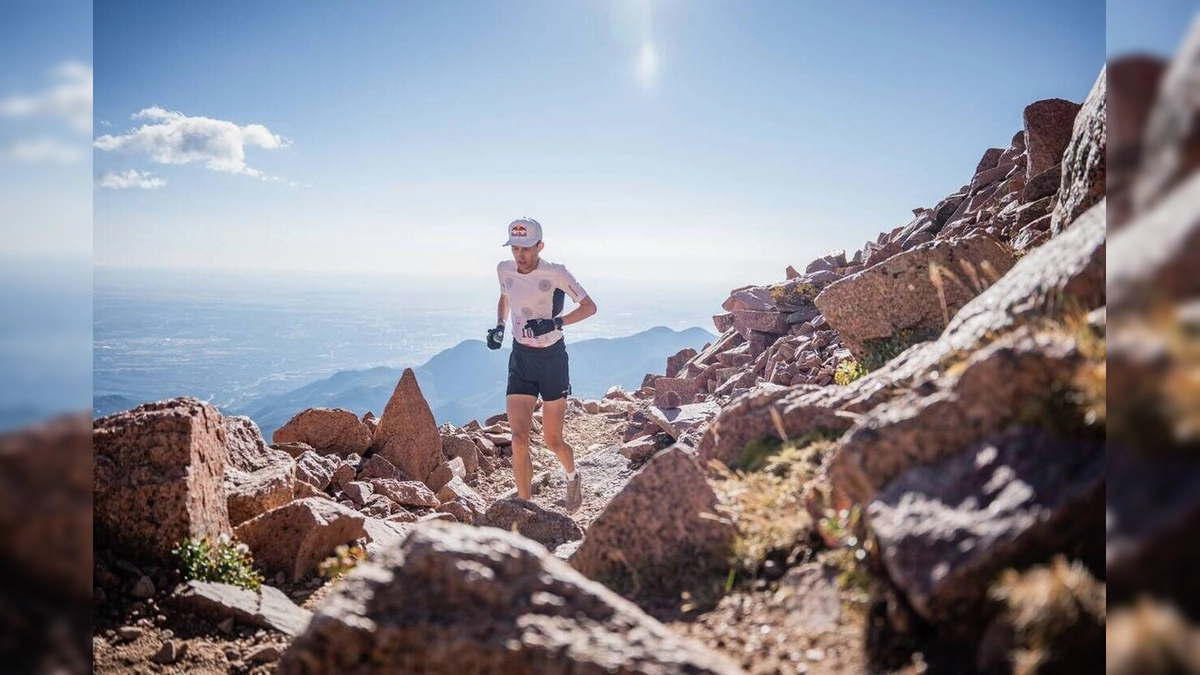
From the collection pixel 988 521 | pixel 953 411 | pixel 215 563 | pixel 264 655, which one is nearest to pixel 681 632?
pixel 988 521

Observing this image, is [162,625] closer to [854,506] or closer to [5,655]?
[5,655]

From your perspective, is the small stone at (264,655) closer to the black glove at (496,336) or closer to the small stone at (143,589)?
the small stone at (143,589)

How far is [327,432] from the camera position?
36.2ft

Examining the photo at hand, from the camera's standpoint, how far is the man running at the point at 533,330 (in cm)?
820

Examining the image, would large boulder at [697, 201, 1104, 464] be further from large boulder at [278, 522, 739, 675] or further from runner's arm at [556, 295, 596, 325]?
runner's arm at [556, 295, 596, 325]

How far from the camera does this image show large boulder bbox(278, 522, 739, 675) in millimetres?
2246

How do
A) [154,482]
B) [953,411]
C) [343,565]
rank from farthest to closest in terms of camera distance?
[343,565]
[154,482]
[953,411]

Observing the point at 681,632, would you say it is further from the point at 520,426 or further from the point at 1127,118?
the point at 520,426

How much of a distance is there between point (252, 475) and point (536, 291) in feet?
12.5

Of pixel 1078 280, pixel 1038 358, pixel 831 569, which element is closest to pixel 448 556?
pixel 831 569

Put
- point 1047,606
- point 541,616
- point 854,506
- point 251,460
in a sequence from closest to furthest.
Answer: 1. point 1047,606
2. point 541,616
3. point 854,506
4. point 251,460

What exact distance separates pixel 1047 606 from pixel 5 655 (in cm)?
259

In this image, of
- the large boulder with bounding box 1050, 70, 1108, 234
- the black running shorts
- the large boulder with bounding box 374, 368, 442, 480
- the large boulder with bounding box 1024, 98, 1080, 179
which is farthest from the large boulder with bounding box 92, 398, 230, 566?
the large boulder with bounding box 1024, 98, 1080, 179

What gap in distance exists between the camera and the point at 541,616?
2375mm
